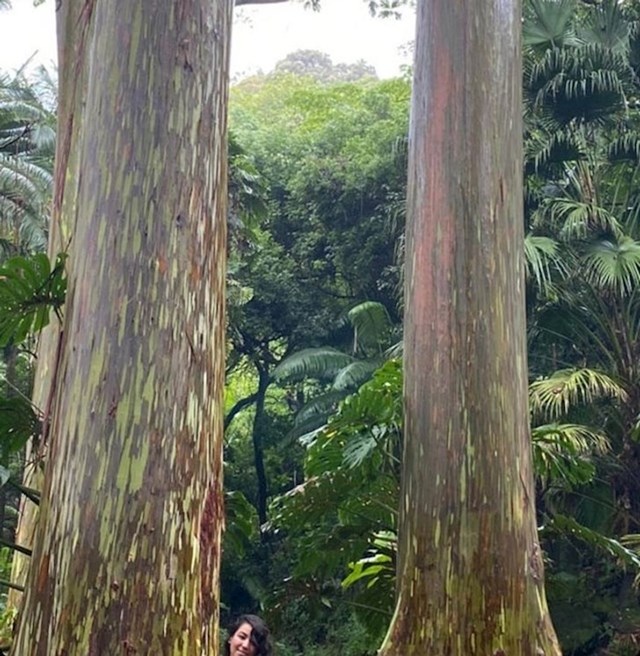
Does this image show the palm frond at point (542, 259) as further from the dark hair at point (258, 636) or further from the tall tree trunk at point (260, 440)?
the tall tree trunk at point (260, 440)

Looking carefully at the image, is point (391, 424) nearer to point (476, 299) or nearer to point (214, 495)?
point (476, 299)

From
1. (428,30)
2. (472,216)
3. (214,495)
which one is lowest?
(214,495)

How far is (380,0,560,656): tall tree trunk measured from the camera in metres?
3.03

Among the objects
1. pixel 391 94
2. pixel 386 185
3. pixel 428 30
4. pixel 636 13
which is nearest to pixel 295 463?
pixel 386 185

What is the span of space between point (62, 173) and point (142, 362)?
2253 millimetres

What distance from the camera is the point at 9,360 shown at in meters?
14.7

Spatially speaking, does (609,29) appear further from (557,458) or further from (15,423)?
(15,423)

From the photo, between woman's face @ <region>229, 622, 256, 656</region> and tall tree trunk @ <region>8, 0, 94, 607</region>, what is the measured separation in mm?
1090

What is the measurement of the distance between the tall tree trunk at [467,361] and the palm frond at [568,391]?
172 inches

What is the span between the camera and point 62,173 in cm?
437

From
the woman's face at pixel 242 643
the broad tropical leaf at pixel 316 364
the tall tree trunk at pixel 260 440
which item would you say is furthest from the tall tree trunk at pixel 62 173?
the tall tree trunk at pixel 260 440

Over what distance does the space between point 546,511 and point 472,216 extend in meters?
5.91

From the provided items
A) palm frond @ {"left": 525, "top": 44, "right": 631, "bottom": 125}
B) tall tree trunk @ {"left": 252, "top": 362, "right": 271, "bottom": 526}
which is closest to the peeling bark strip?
palm frond @ {"left": 525, "top": 44, "right": 631, "bottom": 125}

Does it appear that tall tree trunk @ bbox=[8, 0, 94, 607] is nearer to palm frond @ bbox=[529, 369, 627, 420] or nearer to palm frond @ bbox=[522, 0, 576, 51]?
palm frond @ bbox=[529, 369, 627, 420]
